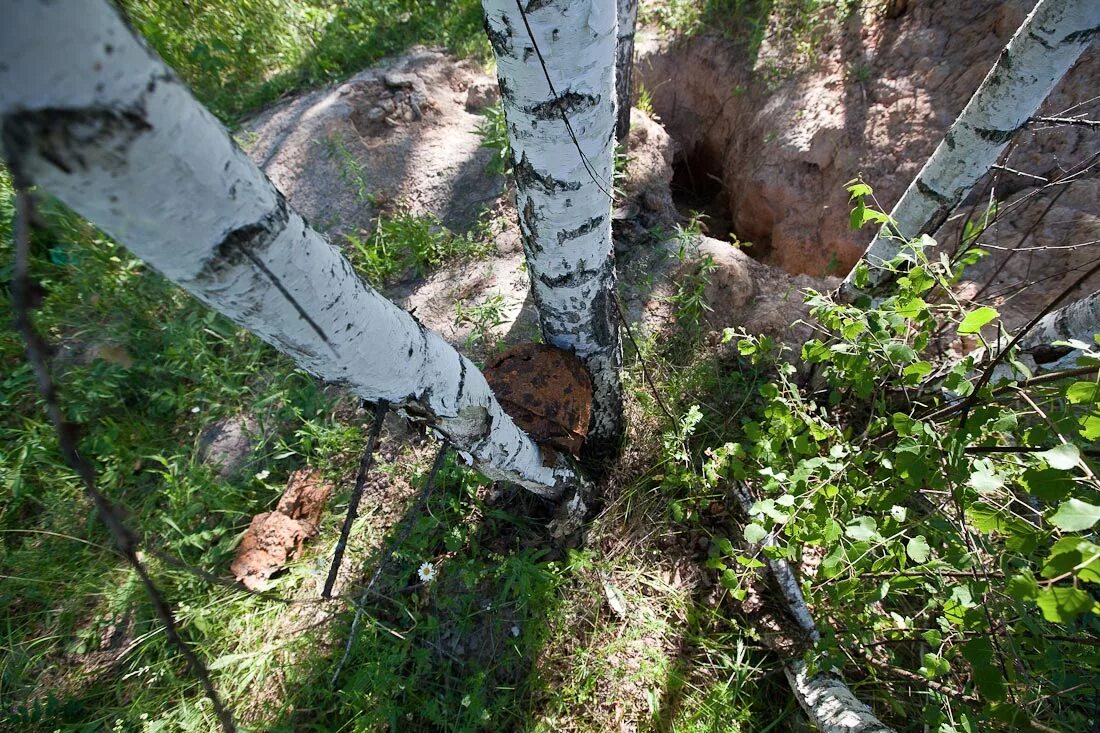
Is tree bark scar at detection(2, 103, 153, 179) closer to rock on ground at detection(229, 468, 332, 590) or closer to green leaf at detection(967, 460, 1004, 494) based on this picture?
green leaf at detection(967, 460, 1004, 494)

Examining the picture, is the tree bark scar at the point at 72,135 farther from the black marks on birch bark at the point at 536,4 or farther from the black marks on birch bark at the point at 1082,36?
the black marks on birch bark at the point at 1082,36

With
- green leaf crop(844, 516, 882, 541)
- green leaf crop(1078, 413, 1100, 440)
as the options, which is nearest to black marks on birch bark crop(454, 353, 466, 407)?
green leaf crop(844, 516, 882, 541)

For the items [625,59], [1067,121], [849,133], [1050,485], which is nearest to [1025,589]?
[1050,485]

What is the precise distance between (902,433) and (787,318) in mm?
1671

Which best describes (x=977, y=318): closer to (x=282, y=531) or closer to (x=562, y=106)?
(x=562, y=106)

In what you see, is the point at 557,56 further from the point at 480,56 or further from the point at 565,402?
the point at 480,56

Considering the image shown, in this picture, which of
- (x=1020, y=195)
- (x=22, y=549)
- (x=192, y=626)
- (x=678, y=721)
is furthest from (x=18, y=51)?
(x=1020, y=195)

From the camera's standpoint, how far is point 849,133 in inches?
129

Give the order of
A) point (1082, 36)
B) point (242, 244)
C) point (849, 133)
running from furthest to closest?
1. point (849, 133)
2. point (1082, 36)
3. point (242, 244)

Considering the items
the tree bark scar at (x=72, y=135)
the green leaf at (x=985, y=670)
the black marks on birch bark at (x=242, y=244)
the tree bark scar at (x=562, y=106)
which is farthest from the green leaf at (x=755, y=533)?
the tree bark scar at (x=72, y=135)

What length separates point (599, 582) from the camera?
2.00 m

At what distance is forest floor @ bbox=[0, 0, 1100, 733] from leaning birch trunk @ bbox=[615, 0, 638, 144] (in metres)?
0.31

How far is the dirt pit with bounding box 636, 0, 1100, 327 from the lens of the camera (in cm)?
263

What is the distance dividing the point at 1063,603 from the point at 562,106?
1.24 metres
